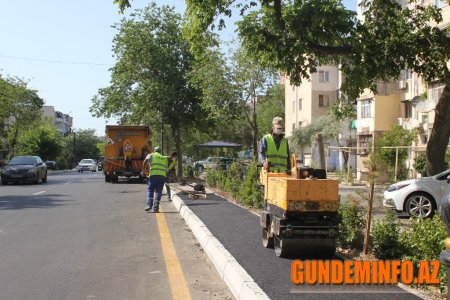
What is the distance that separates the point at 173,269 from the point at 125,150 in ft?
71.0

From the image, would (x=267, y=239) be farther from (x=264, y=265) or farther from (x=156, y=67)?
(x=156, y=67)

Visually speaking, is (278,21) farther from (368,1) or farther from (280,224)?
(280,224)

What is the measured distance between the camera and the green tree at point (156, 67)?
28000 millimetres

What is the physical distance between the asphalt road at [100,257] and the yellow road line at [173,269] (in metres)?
0.01

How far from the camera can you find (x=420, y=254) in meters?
6.09

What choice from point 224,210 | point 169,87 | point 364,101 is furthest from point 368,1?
point 364,101

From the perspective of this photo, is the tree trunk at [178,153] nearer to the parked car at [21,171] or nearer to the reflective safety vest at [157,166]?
the parked car at [21,171]

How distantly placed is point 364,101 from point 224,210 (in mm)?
26598

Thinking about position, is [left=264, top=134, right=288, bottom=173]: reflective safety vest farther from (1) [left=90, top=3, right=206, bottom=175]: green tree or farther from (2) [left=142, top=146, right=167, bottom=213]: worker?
(1) [left=90, top=3, right=206, bottom=175]: green tree

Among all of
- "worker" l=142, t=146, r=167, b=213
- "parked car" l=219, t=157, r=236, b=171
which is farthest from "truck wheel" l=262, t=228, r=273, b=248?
"parked car" l=219, t=157, r=236, b=171

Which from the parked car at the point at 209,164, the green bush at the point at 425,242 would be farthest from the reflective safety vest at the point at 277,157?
the parked car at the point at 209,164

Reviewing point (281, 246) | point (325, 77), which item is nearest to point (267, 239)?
point (281, 246)

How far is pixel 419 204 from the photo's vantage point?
13.0 meters

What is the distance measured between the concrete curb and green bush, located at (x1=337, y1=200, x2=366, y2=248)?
1683 mm
